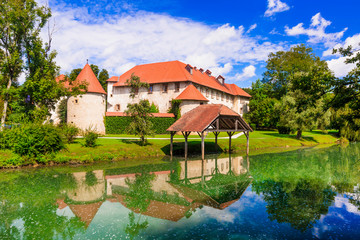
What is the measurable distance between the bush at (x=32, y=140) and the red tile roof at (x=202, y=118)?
414 inches

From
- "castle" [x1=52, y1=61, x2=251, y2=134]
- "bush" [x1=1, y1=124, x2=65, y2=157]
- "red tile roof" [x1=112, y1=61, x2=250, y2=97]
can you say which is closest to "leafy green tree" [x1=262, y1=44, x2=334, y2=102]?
"castle" [x1=52, y1=61, x2=251, y2=134]

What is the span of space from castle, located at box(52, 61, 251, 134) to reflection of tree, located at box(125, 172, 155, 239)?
1806 cm

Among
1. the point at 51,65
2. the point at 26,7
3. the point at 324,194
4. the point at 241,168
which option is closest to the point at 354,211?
the point at 324,194

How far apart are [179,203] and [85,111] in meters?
26.4

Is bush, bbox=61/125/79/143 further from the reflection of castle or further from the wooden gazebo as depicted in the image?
the wooden gazebo

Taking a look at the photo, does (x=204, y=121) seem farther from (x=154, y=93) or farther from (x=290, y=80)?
(x=154, y=93)

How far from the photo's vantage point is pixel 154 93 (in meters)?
44.1

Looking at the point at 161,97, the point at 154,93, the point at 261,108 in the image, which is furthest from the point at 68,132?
the point at 261,108

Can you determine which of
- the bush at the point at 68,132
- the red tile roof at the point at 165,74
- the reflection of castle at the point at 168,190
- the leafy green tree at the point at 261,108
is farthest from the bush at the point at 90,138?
the leafy green tree at the point at 261,108

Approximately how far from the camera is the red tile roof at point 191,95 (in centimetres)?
3878

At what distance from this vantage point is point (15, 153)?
18766mm

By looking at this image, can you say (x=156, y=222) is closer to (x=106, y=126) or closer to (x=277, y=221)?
(x=277, y=221)

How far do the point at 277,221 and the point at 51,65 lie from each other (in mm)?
25553

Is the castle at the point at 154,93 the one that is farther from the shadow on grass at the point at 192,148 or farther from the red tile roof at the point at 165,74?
the shadow on grass at the point at 192,148
